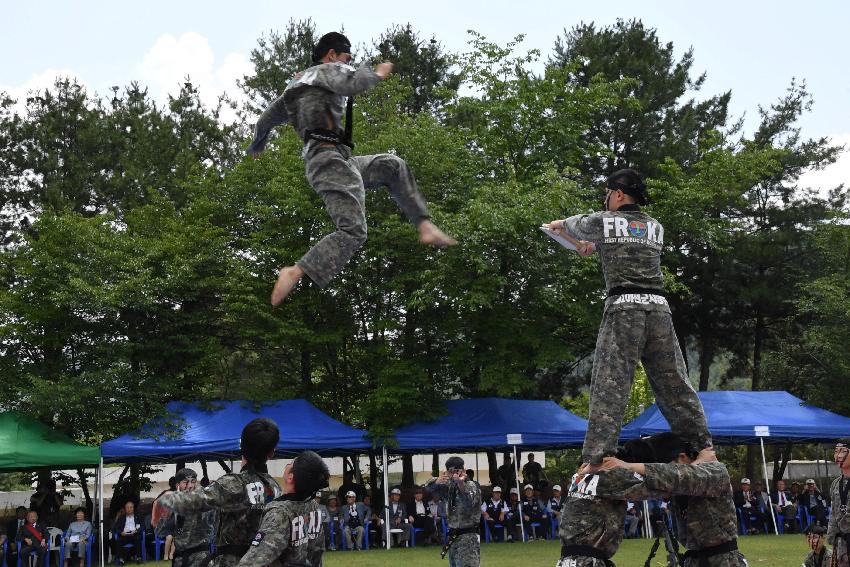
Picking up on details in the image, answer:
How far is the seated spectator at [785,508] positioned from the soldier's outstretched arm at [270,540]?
21.5m

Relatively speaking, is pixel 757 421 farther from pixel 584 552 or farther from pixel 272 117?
pixel 584 552

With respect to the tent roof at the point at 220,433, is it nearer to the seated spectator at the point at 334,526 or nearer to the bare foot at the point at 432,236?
the seated spectator at the point at 334,526

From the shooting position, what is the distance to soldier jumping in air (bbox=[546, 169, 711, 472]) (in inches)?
230

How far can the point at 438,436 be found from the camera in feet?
74.7

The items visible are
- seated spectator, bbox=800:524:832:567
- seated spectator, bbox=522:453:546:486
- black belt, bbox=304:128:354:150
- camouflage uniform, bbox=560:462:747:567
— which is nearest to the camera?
camouflage uniform, bbox=560:462:747:567

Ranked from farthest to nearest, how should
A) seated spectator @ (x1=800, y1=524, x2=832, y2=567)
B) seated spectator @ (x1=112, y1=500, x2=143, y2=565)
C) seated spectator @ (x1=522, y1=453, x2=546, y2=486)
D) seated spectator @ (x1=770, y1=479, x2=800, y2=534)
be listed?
1. seated spectator @ (x1=522, y1=453, x2=546, y2=486)
2. seated spectator @ (x1=770, y1=479, x2=800, y2=534)
3. seated spectator @ (x1=112, y1=500, x2=143, y2=565)
4. seated spectator @ (x1=800, y1=524, x2=832, y2=567)

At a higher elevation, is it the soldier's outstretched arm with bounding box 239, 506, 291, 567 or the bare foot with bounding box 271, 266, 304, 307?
the bare foot with bounding box 271, 266, 304, 307

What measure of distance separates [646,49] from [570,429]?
18238 mm

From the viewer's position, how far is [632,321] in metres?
5.89

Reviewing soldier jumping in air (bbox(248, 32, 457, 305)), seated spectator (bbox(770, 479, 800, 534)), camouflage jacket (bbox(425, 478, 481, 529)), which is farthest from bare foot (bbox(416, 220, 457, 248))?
seated spectator (bbox(770, 479, 800, 534))

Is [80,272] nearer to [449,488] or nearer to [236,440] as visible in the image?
[236,440]

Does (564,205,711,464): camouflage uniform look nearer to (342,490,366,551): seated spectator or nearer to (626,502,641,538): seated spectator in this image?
(342,490,366,551): seated spectator

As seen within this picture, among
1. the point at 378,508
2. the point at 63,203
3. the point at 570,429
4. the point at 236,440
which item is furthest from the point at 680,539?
the point at 63,203

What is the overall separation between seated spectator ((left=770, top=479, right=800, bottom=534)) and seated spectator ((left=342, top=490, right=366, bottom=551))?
1069 centimetres
